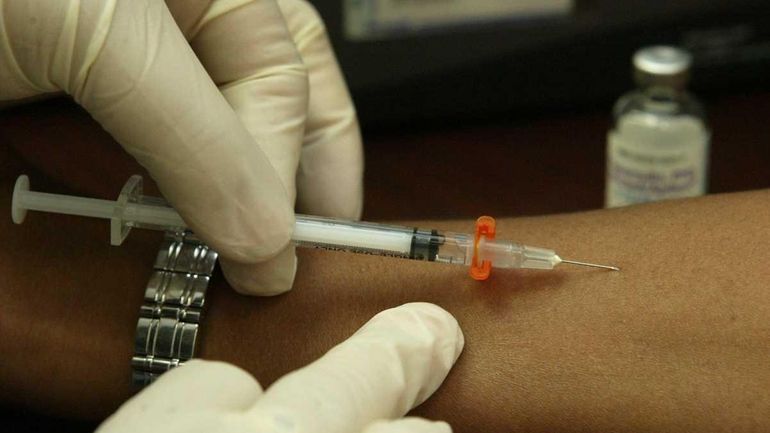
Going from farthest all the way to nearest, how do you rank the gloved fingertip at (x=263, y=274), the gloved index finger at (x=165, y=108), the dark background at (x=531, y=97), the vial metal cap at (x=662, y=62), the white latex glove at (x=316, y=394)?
the dark background at (x=531, y=97)
the vial metal cap at (x=662, y=62)
the gloved fingertip at (x=263, y=274)
the gloved index finger at (x=165, y=108)
the white latex glove at (x=316, y=394)

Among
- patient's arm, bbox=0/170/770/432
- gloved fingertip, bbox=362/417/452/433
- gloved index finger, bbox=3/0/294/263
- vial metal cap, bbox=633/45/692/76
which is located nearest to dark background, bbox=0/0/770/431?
vial metal cap, bbox=633/45/692/76

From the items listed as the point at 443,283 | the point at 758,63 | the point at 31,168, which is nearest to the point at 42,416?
the point at 31,168

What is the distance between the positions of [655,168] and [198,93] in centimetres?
67

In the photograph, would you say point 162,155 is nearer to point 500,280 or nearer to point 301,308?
point 301,308

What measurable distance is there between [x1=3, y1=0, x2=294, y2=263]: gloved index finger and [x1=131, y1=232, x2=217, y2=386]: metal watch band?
57mm

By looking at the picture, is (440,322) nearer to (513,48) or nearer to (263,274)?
(263,274)

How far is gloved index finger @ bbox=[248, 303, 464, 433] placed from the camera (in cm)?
69

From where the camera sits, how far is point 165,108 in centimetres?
84

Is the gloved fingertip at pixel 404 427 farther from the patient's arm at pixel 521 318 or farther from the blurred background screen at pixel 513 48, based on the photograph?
the blurred background screen at pixel 513 48

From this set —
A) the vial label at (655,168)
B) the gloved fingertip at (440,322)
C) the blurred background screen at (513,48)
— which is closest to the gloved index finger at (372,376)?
the gloved fingertip at (440,322)

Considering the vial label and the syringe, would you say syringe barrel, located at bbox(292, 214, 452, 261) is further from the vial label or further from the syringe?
the vial label

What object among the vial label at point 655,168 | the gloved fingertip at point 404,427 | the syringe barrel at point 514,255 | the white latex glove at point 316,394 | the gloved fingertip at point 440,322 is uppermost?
the vial label at point 655,168

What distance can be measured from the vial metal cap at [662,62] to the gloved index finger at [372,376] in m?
0.55

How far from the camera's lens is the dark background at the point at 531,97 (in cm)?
136
